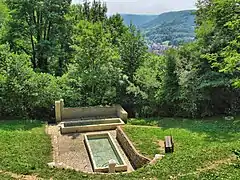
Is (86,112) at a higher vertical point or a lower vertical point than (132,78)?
lower

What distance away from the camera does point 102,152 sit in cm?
1238

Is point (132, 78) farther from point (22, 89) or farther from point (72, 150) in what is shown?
point (72, 150)

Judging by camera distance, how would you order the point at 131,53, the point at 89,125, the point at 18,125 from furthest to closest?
the point at 131,53 → the point at 89,125 → the point at 18,125

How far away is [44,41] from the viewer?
71.5ft

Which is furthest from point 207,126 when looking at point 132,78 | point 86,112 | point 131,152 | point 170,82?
point 86,112

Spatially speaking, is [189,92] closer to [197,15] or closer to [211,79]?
[211,79]

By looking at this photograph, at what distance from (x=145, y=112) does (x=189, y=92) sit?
3019 mm

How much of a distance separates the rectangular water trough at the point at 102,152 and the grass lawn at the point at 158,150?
2.90 feet

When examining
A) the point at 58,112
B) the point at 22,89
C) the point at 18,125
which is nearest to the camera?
the point at 18,125

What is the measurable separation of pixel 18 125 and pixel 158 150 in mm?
7499

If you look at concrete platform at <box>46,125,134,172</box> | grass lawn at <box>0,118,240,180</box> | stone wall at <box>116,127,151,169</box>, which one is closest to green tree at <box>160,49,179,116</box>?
grass lawn at <box>0,118,240,180</box>

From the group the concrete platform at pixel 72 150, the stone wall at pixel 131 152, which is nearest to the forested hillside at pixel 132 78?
the concrete platform at pixel 72 150

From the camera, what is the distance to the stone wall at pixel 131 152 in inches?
408

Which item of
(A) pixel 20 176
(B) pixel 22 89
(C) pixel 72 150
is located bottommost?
(C) pixel 72 150
